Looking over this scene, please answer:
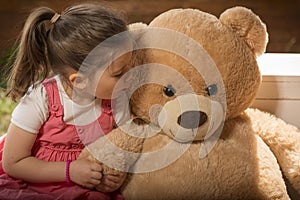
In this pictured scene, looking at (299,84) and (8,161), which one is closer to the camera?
(8,161)

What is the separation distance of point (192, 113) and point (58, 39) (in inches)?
9.6

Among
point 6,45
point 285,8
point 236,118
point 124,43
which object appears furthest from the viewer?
point 285,8

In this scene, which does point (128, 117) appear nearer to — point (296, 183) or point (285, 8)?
point (296, 183)

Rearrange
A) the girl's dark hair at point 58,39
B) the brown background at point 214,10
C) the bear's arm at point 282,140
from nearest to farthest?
the girl's dark hair at point 58,39 → the bear's arm at point 282,140 → the brown background at point 214,10

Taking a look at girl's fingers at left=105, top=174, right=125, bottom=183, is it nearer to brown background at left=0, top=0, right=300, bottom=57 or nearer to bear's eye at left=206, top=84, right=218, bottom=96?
bear's eye at left=206, top=84, right=218, bottom=96

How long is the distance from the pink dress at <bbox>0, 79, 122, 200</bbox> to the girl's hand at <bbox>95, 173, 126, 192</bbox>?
10mm

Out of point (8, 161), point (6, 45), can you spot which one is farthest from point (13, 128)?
point (6, 45)

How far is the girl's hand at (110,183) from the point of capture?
1.03 meters

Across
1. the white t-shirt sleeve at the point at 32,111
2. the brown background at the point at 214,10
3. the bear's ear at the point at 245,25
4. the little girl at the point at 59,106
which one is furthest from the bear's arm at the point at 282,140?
the brown background at the point at 214,10

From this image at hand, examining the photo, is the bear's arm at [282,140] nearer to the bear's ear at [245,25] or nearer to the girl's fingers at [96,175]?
the bear's ear at [245,25]

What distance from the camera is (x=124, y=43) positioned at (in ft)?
3.24

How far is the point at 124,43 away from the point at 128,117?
144mm

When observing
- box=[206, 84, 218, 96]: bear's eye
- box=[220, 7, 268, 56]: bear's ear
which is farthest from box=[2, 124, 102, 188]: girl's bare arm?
box=[220, 7, 268, 56]: bear's ear

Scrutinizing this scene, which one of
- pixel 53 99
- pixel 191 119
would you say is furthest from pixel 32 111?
pixel 191 119
